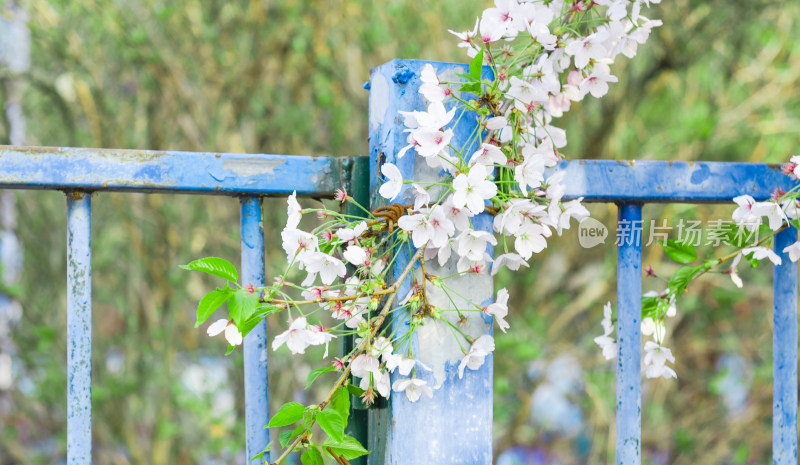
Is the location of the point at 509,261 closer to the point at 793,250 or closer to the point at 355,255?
the point at 355,255

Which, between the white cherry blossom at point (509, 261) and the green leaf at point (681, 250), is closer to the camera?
the white cherry blossom at point (509, 261)

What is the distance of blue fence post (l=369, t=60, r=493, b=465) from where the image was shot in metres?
0.89

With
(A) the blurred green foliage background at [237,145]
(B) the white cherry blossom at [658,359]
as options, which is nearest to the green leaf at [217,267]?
(B) the white cherry blossom at [658,359]

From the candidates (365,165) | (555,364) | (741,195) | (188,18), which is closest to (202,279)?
(188,18)

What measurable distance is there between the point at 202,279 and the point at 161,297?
0.66 ft

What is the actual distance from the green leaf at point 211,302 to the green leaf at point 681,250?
0.67 meters

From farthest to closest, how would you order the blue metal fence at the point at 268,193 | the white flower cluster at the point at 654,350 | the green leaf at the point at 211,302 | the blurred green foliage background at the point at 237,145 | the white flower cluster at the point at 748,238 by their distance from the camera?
the blurred green foliage background at the point at 237,145 → the white flower cluster at the point at 654,350 → the white flower cluster at the point at 748,238 → the blue metal fence at the point at 268,193 → the green leaf at the point at 211,302

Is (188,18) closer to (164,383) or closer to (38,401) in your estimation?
(164,383)

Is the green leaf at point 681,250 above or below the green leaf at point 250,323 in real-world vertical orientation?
above

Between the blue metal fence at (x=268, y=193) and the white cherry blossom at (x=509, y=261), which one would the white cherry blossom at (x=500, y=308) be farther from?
the blue metal fence at (x=268, y=193)

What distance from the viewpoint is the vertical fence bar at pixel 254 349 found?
92cm

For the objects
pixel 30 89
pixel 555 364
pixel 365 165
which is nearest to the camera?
pixel 365 165

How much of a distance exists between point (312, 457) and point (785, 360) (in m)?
0.78

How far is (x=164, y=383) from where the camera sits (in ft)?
8.55
